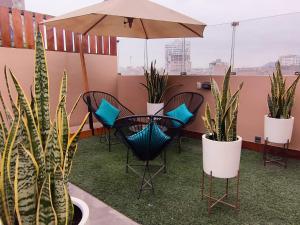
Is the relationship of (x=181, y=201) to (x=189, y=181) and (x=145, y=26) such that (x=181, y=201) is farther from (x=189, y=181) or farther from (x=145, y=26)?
(x=145, y=26)

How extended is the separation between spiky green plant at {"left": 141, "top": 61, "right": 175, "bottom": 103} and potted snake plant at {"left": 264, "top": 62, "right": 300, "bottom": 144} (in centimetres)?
187

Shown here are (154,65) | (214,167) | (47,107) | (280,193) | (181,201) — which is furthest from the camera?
(154,65)

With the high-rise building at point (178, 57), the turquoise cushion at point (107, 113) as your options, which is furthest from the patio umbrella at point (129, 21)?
the turquoise cushion at point (107, 113)

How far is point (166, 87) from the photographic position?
458cm

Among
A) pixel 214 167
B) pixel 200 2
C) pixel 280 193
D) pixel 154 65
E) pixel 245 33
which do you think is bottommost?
pixel 280 193

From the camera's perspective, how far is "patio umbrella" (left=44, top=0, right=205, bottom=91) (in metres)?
Answer: 2.59

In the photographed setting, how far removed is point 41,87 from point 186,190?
196cm

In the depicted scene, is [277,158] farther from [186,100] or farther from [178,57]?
[178,57]

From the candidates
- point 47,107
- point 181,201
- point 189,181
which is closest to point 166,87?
point 189,181

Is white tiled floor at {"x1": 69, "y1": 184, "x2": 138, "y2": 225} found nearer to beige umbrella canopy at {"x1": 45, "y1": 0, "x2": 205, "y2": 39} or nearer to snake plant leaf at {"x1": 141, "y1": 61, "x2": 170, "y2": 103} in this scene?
beige umbrella canopy at {"x1": 45, "y1": 0, "x2": 205, "y2": 39}

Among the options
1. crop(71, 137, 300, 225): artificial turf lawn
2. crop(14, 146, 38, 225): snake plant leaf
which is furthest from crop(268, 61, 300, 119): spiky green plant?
crop(14, 146, 38, 225): snake plant leaf

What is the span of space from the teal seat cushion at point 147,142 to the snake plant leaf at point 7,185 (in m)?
1.51

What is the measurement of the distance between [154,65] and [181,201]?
277cm

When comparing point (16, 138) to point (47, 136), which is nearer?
point (16, 138)
